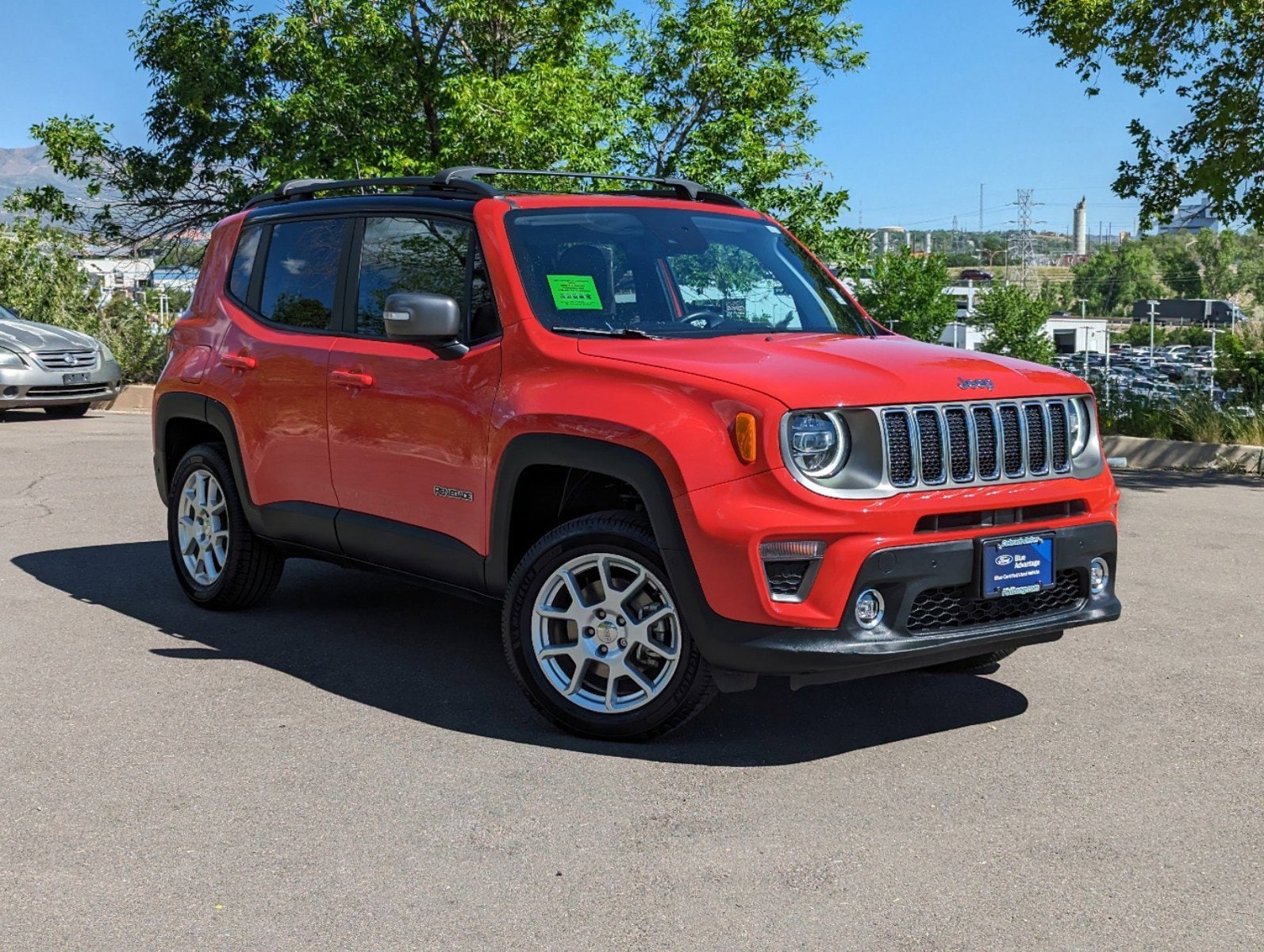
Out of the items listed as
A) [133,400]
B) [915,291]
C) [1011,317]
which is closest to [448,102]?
[133,400]

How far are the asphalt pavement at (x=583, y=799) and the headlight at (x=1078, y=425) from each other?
102cm

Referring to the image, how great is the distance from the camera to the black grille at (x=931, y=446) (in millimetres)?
4703

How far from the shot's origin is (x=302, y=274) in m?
6.56

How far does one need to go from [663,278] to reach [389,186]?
54.4 inches

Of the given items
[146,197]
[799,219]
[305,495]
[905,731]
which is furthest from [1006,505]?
[146,197]

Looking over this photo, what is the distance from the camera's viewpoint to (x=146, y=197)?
86.2ft

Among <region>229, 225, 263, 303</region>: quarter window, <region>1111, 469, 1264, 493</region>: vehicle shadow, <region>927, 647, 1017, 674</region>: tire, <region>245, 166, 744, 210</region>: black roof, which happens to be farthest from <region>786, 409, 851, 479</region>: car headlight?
<region>1111, 469, 1264, 493</region>: vehicle shadow

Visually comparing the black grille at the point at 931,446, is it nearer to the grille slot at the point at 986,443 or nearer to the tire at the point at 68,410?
the grille slot at the point at 986,443

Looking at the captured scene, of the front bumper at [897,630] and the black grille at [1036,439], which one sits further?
the black grille at [1036,439]

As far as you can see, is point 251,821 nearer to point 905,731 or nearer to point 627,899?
point 627,899

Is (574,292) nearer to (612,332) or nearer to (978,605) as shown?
(612,332)

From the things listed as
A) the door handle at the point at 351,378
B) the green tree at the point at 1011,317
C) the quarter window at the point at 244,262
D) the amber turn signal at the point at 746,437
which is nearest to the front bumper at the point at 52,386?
the quarter window at the point at 244,262

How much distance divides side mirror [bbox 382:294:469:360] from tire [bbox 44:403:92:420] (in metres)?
13.9

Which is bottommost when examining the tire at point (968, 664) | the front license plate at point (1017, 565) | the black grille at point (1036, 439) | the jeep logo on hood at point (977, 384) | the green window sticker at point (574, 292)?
the tire at point (968, 664)
